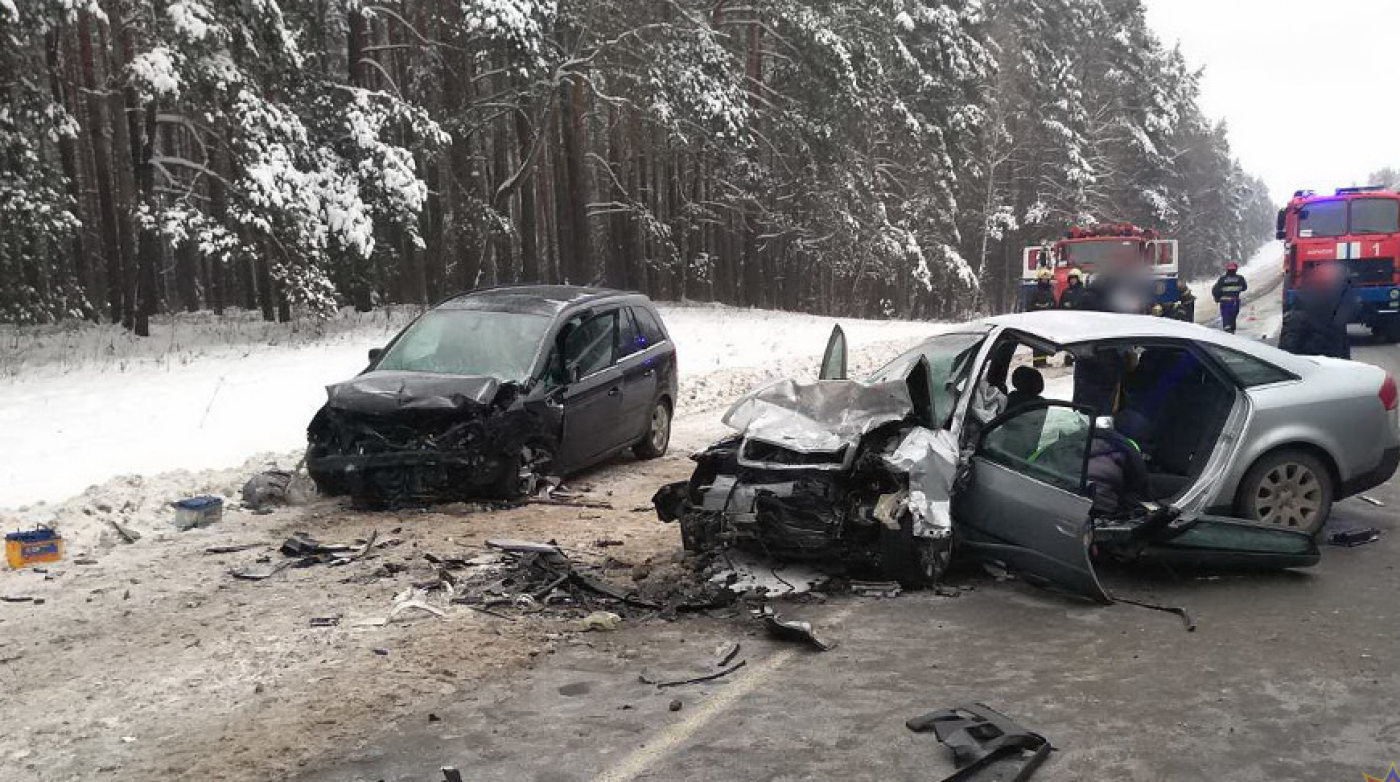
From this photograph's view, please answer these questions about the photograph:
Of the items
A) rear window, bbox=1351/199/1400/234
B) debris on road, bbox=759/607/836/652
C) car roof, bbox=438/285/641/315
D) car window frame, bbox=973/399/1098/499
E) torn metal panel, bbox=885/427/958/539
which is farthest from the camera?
rear window, bbox=1351/199/1400/234

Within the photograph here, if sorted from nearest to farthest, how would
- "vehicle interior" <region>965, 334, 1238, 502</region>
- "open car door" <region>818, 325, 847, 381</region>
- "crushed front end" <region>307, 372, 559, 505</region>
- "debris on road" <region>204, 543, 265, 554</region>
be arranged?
"vehicle interior" <region>965, 334, 1238, 502</region> < "debris on road" <region>204, 543, 265, 554</region> < "open car door" <region>818, 325, 847, 381</region> < "crushed front end" <region>307, 372, 559, 505</region>

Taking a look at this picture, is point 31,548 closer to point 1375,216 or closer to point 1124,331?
point 1124,331

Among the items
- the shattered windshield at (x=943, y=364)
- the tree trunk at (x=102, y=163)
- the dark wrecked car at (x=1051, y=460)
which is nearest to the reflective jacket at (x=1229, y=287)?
the dark wrecked car at (x=1051, y=460)

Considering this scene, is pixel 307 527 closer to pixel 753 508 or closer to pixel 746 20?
pixel 753 508

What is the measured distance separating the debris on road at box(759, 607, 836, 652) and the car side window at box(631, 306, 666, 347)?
5.72 metres

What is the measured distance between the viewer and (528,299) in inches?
383

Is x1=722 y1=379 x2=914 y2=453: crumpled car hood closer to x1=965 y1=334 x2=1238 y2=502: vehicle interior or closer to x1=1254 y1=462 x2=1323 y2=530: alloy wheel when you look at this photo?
x1=965 y1=334 x2=1238 y2=502: vehicle interior

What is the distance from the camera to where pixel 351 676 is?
4855mm

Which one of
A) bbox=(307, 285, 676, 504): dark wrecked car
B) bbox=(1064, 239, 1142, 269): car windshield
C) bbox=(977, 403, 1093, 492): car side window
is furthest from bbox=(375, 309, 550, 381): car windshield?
bbox=(1064, 239, 1142, 269): car windshield

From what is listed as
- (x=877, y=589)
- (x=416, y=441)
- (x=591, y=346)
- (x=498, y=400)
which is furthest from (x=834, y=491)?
(x=591, y=346)

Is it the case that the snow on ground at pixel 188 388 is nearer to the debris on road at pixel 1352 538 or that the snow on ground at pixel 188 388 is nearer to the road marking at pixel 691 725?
the road marking at pixel 691 725

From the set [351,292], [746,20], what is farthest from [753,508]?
[746,20]

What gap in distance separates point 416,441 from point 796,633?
159 inches

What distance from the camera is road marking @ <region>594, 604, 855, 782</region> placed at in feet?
12.4
